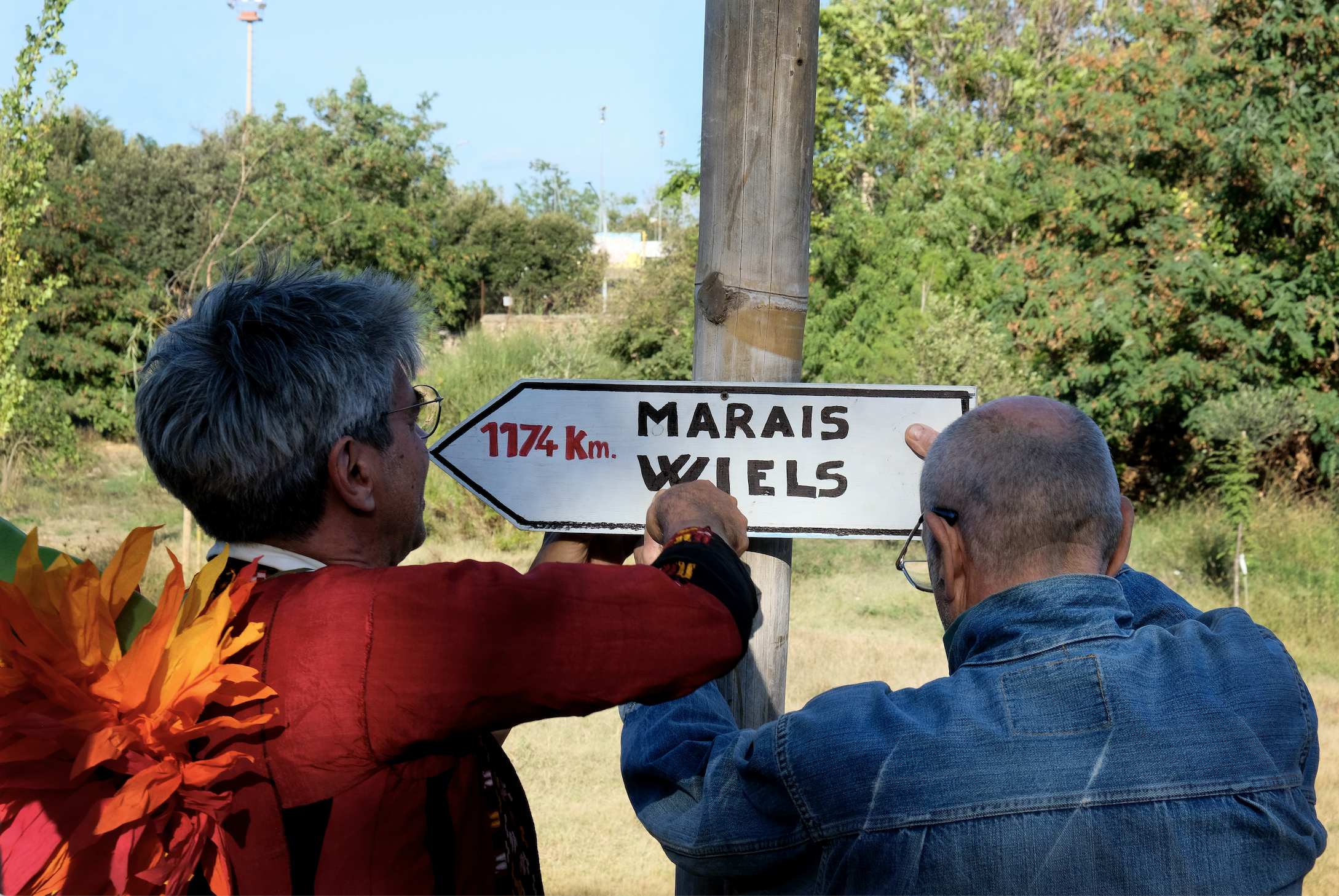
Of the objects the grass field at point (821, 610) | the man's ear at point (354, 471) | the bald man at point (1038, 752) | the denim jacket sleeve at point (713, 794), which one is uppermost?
the man's ear at point (354, 471)

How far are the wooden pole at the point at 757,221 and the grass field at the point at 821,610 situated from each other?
2.74 meters

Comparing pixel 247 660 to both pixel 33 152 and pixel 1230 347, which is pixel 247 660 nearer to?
pixel 33 152

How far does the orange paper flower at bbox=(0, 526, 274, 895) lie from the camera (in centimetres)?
122

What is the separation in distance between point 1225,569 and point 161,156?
26.4 metres

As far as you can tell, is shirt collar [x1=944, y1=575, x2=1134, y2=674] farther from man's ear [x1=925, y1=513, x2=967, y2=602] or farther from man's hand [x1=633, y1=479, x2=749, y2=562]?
man's hand [x1=633, y1=479, x2=749, y2=562]

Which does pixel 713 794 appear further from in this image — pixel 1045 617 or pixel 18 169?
pixel 18 169

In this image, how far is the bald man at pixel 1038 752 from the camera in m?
1.23

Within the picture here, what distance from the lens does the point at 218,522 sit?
57.8 inches

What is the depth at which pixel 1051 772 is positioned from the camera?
1.23 meters

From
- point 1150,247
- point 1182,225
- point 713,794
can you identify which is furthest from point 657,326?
point 713,794

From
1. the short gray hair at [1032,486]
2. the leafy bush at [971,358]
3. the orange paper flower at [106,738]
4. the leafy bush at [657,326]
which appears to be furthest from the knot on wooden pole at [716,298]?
the leafy bush at [657,326]

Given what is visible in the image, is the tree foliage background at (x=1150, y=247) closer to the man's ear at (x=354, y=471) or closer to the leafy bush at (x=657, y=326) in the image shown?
the leafy bush at (x=657, y=326)

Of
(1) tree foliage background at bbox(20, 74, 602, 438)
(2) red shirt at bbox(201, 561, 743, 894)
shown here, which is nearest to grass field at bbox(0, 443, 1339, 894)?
(2) red shirt at bbox(201, 561, 743, 894)

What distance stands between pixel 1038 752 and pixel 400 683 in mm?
795
